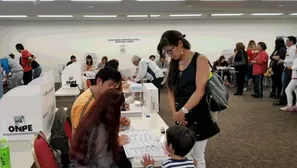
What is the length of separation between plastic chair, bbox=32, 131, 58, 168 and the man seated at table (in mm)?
315

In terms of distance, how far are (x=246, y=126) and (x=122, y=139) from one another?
3.45 meters

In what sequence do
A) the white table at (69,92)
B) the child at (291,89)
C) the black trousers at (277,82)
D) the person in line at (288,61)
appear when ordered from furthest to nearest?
the black trousers at (277,82) < the person in line at (288,61) < the child at (291,89) < the white table at (69,92)

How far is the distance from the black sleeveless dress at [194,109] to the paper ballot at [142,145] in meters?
0.28

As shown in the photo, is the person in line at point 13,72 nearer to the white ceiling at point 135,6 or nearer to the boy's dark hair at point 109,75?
the white ceiling at point 135,6

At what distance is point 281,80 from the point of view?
22.4 ft

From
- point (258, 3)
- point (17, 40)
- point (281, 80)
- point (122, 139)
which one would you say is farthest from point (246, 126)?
point (17, 40)

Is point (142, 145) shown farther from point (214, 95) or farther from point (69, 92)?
point (69, 92)

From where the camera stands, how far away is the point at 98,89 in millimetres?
2113

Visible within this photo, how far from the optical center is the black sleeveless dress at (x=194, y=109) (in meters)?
2.05

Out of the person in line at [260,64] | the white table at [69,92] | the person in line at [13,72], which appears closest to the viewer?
the white table at [69,92]

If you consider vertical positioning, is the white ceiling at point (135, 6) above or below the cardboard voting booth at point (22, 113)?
above

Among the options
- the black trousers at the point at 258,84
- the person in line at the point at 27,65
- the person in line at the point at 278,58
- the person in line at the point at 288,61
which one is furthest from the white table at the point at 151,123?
the person in line at the point at 27,65

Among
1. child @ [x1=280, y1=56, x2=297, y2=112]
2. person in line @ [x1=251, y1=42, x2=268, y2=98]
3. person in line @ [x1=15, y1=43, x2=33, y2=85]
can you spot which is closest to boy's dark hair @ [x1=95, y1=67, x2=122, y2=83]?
child @ [x1=280, y1=56, x2=297, y2=112]

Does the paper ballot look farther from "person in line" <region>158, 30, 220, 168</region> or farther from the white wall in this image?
the white wall
